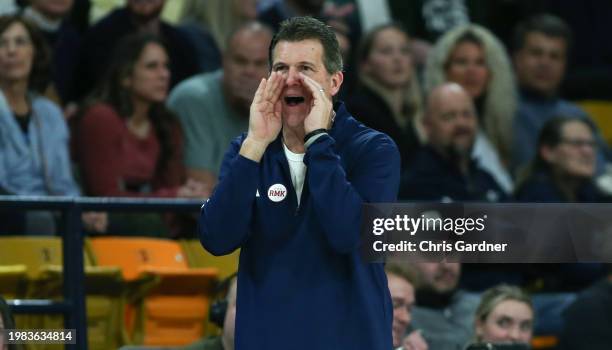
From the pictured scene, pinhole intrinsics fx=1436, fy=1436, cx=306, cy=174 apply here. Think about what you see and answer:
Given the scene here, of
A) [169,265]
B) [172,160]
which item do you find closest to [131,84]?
[172,160]

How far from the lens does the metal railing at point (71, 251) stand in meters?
5.73

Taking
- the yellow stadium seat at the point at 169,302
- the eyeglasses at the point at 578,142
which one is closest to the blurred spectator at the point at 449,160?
the eyeglasses at the point at 578,142

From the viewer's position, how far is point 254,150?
4.13 metres

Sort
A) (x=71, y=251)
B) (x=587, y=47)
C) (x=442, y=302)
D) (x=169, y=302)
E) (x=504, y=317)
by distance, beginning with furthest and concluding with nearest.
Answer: (x=587, y=47), (x=442, y=302), (x=504, y=317), (x=169, y=302), (x=71, y=251)

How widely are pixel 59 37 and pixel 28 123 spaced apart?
1.02 metres

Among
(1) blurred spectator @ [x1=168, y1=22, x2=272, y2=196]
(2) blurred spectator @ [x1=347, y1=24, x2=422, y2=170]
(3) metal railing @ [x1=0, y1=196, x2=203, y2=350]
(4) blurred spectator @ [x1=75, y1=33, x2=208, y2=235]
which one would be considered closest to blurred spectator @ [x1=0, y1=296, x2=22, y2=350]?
(3) metal railing @ [x1=0, y1=196, x2=203, y2=350]

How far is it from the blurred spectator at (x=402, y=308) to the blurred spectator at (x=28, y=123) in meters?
1.49

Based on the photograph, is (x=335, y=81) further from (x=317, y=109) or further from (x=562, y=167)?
(x=562, y=167)

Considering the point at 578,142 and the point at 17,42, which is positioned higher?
the point at 17,42

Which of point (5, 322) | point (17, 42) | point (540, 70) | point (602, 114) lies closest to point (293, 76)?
point (5, 322)

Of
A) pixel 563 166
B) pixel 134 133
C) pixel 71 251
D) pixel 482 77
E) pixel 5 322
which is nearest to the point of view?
pixel 5 322

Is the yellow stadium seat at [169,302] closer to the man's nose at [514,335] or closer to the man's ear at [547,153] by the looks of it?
the man's nose at [514,335]

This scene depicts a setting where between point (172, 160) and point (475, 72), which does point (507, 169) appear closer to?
point (475, 72)

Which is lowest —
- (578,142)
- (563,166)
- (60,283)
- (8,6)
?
(60,283)
